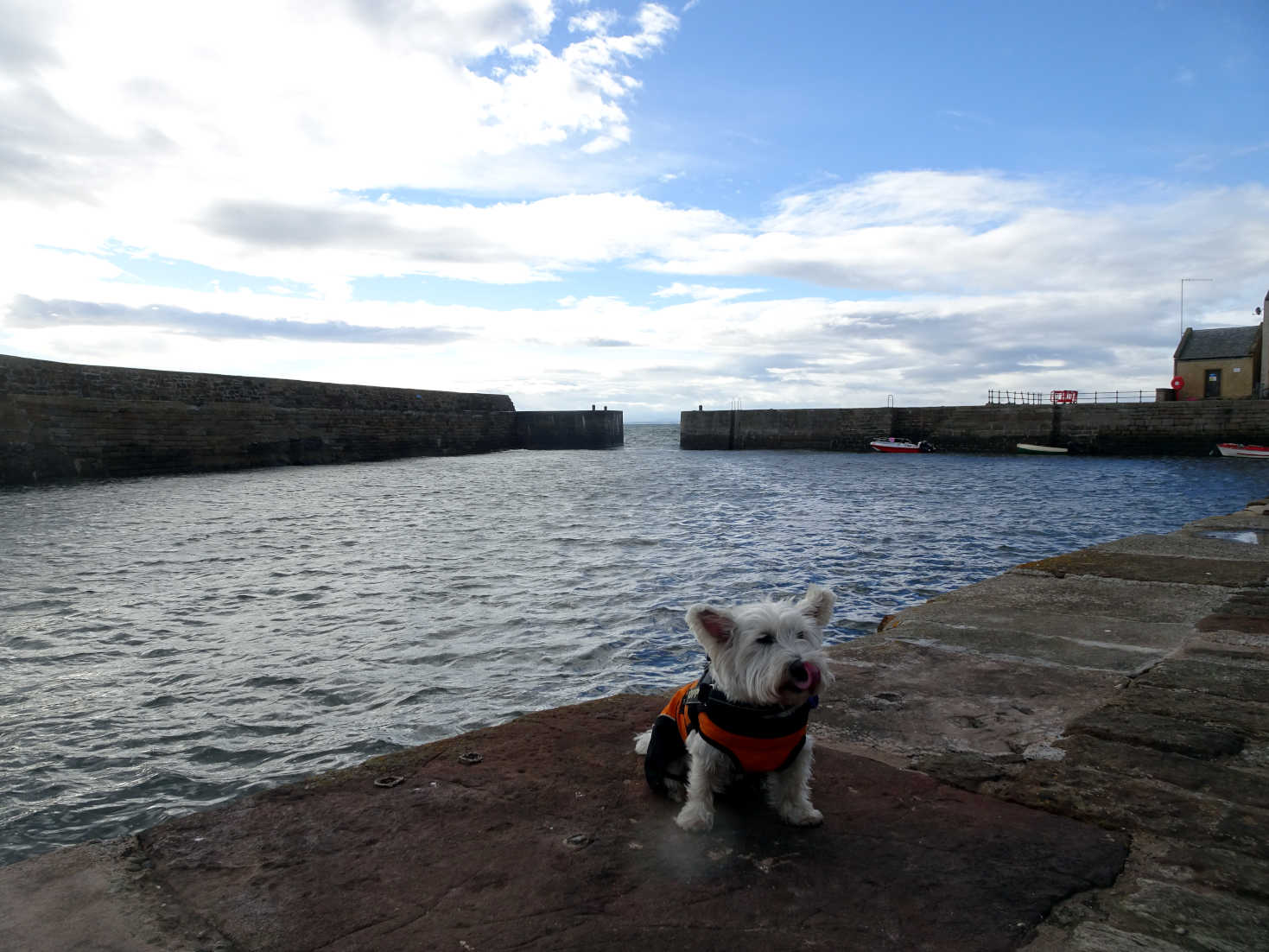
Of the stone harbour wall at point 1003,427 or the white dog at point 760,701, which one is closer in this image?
the white dog at point 760,701

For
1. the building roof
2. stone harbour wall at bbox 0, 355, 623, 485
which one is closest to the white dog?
stone harbour wall at bbox 0, 355, 623, 485

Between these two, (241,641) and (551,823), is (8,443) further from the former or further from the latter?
(551,823)

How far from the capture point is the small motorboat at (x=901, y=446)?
44.6 metres

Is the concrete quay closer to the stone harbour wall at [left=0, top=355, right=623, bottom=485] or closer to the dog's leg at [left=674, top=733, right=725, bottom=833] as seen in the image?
the dog's leg at [left=674, top=733, right=725, bottom=833]

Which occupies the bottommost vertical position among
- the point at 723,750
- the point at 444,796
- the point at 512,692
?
the point at 512,692

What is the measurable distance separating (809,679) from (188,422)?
29951 millimetres

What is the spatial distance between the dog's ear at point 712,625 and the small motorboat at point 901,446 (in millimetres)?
44495

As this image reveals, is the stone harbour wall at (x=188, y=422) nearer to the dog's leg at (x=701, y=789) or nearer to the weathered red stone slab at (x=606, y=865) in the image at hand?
the weathered red stone slab at (x=606, y=865)

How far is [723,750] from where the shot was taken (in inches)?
101

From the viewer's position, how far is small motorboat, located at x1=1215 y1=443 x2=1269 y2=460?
109 feet

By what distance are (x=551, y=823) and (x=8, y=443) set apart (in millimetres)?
25178

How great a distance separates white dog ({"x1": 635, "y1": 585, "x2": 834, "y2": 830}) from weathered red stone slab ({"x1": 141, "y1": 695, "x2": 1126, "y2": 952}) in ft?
0.41

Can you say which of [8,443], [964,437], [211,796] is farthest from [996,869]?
[964,437]

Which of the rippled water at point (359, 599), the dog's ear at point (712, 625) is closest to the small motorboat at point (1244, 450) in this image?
the rippled water at point (359, 599)
